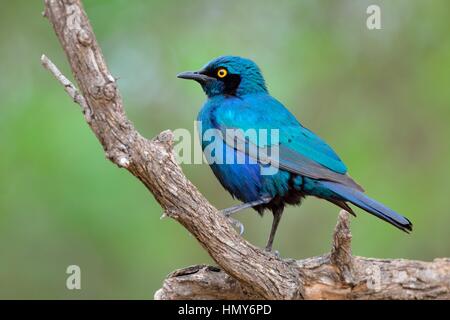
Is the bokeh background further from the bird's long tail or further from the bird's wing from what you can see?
the bird's long tail

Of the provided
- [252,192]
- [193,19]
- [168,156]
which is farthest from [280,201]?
[193,19]

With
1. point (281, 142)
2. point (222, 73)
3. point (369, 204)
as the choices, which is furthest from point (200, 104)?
point (369, 204)

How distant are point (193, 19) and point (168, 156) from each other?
16.3 ft

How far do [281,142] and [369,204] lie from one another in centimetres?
96

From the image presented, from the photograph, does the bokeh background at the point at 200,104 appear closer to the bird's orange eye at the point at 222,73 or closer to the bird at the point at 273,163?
the bird's orange eye at the point at 222,73

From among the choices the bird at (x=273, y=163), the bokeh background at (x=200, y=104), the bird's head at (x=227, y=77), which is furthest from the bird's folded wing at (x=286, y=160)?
the bokeh background at (x=200, y=104)

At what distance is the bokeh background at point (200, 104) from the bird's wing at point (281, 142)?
6.59ft

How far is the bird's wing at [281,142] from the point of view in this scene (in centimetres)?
657

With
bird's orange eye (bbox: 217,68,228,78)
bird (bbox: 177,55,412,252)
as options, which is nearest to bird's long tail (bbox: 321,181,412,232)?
bird (bbox: 177,55,412,252)

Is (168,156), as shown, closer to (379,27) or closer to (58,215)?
(58,215)

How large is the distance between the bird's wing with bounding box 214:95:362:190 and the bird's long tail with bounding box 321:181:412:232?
0.06 meters

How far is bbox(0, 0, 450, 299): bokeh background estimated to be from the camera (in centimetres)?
924

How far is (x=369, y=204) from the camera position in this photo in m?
6.16

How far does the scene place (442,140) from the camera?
9.95 metres
